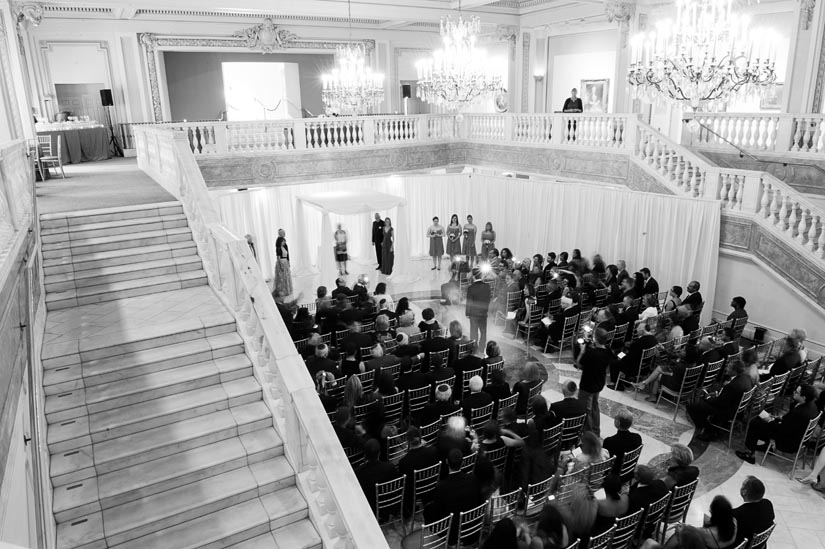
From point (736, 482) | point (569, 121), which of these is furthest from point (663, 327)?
point (569, 121)

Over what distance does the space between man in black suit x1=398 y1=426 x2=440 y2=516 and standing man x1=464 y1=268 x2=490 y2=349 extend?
14.0ft

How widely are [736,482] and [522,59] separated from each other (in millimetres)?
15170

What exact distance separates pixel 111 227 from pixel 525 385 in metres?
5.51

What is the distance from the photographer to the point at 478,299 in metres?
9.63

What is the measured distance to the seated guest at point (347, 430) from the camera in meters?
5.82

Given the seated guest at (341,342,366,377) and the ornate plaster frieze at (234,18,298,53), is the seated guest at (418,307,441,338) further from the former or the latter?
the ornate plaster frieze at (234,18,298,53)

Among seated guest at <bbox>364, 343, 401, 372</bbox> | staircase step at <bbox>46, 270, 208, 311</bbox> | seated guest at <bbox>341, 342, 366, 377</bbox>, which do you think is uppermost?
staircase step at <bbox>46, 270, 208, 311</bbox>

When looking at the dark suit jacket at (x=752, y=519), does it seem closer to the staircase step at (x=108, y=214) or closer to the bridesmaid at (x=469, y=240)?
the staircase step at (x=108, y=214)

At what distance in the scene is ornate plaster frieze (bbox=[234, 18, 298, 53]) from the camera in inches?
704

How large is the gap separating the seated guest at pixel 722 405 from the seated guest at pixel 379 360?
12.2 feet

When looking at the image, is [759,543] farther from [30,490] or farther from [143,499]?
[30,490]

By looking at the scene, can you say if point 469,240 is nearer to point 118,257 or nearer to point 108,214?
point 108,214

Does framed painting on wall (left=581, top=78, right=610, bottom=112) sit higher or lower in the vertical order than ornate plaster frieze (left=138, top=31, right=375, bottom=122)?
lower

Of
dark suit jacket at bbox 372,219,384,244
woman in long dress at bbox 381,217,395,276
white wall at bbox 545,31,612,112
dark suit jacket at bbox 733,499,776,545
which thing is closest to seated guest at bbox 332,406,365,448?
dark suit jacket at bbox 733,499,776,545
